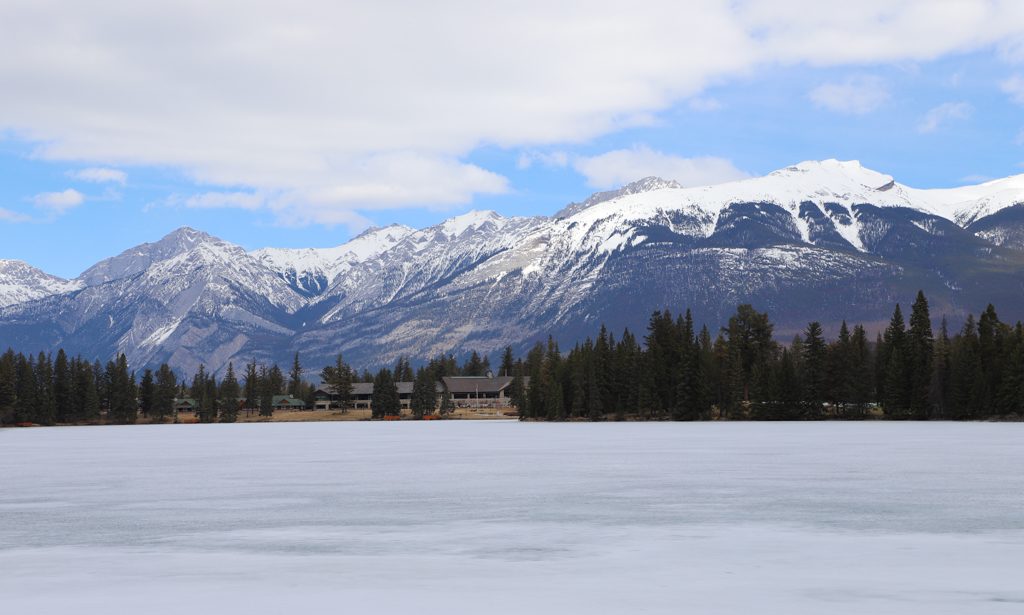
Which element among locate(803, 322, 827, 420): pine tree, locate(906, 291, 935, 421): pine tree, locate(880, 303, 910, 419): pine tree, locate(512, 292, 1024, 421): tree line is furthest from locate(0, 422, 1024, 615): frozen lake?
locate(803, 322, 827, 420): pine tree

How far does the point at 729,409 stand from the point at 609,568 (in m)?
167

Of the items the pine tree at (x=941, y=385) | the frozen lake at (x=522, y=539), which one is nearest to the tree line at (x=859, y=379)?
the pine tree at (x=941, y=385)

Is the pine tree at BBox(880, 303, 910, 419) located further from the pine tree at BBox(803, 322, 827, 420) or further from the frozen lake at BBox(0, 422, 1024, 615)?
the frozen lake at BBox(0, 422, 1024, 615)

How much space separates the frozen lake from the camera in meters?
25.6

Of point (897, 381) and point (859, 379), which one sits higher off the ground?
point (859, 379)

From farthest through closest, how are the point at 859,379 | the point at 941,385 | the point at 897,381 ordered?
1. the point at 859,379
2. the point at 897,381
3. the point at 941,385

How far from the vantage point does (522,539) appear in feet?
117

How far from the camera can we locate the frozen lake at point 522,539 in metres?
25.6

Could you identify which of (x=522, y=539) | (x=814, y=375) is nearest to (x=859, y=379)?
(x=814, y=375)

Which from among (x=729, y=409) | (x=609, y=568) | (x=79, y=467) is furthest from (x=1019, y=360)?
(x=609, y=568)

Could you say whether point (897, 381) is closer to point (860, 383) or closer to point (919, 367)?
point (919, 367)

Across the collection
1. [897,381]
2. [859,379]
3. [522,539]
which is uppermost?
[859,379]

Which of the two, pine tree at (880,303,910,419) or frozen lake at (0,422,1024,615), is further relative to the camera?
pine tree at (880,303,910,419)

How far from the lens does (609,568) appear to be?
29609mm
